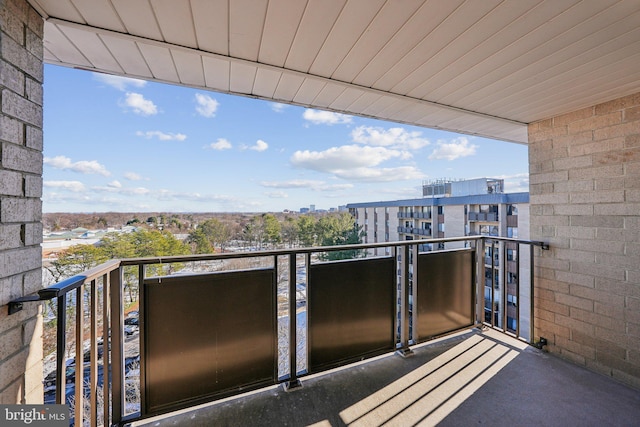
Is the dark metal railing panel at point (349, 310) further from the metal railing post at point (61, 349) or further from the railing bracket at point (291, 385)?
the metal railing post at point (61, 349)

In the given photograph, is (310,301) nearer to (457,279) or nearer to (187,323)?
(187,323)

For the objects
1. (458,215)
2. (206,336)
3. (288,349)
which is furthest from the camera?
(458,215)

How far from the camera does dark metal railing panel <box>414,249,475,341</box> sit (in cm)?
261

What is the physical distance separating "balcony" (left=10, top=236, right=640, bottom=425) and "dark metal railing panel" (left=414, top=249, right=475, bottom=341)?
27 millimetres

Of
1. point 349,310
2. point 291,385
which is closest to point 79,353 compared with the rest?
point 291,385

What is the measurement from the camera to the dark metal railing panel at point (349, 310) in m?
2.13

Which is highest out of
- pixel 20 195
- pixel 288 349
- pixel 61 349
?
pixel 20 195

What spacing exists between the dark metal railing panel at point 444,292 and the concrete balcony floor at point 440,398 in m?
0.34

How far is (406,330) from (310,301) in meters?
1.04

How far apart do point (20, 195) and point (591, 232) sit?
3897 mm

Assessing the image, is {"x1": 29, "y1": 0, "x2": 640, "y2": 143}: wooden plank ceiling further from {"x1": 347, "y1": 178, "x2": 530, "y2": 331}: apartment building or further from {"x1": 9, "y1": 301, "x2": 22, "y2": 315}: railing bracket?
{"x1": 347, "y1": 178, "x2": 530, "y2": 331}: apartment building

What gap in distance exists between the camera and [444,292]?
2742mm

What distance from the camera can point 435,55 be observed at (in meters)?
1.57

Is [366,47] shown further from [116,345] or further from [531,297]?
[531,297]
